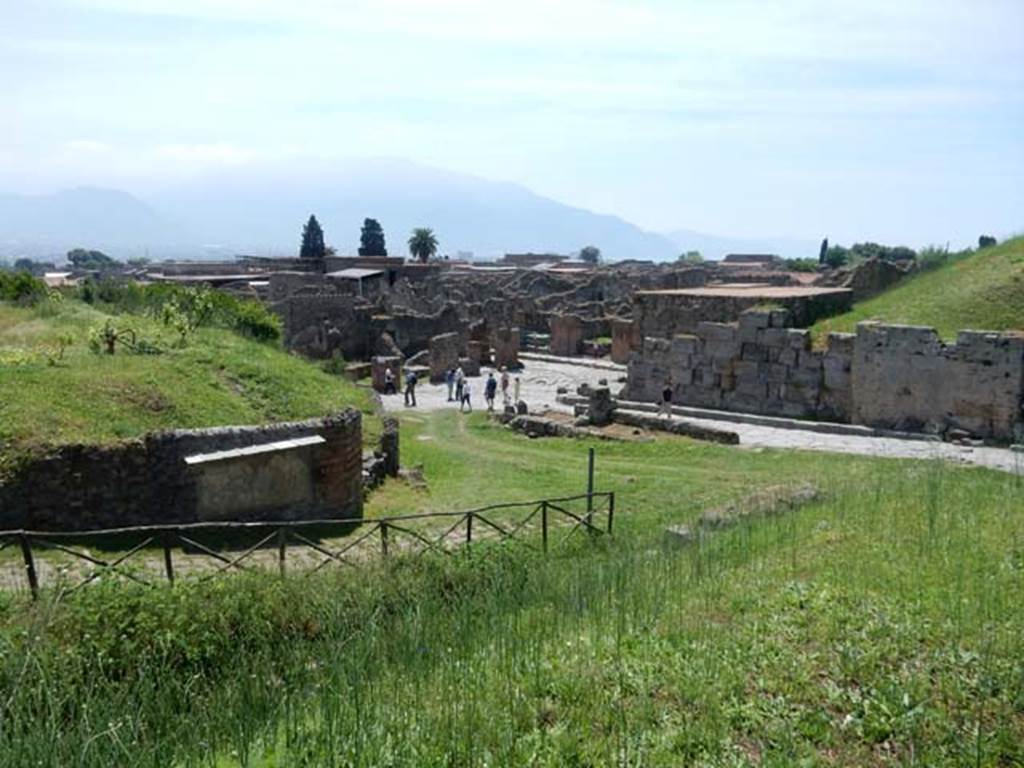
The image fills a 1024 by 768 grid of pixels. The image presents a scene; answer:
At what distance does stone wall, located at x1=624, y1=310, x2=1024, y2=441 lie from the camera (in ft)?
71.5

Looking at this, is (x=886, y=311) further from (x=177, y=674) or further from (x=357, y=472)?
(x=177, y=674)

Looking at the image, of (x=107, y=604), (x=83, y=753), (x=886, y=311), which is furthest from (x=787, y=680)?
(x=886, y=311)

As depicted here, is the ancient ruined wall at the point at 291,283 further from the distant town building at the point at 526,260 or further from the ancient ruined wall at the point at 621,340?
the distant town building at the point at 526,260

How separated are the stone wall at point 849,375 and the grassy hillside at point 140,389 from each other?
12.0 meters

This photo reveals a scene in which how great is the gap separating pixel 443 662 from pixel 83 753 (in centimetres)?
266

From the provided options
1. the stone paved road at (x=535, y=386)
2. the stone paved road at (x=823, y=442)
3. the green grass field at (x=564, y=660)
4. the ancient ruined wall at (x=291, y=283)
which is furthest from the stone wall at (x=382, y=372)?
the green grass field at (x=564, y=660)

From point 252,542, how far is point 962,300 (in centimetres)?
2072

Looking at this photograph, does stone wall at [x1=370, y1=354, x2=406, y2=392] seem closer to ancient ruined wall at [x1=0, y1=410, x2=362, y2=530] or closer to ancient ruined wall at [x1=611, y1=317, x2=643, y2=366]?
ancient ruined wall at [x1=611, y1=317, x2=643, y2=366]

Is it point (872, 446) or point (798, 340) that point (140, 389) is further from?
point (798, 340)

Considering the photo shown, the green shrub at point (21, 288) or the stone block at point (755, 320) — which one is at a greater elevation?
the green shrub at point (21, 288)

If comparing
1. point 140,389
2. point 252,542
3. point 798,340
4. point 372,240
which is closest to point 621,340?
point 798,340

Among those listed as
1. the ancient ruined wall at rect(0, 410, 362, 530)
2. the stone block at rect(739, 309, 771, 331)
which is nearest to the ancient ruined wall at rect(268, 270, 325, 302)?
the stone block at rect(739, 309, 771, 331)

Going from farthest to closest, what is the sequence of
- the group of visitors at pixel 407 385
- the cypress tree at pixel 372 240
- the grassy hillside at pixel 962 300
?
the cypress tree at pixel 372 240, the group of visitors at pixel 407 385, the grassy hillside at pixel 962 300

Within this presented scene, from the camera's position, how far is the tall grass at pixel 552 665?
19.0ft
